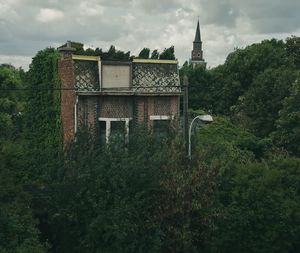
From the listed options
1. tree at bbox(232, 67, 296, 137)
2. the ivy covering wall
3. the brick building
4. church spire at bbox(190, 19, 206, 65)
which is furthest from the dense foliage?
church spire at bbox(190, 19, 206, 65)

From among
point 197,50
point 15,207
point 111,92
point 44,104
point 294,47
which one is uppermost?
point 197,50

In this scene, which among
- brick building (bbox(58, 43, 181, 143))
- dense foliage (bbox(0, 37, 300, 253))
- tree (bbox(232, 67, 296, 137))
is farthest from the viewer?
tree (bbox(232, 67, 296, 137))

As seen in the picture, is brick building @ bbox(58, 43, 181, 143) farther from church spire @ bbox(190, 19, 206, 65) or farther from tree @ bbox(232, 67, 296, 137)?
church spire @ bbox(190, 19, 206, 65)

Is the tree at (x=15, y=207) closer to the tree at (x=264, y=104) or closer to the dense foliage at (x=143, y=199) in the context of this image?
the dense foliage at (x=143, y=199)

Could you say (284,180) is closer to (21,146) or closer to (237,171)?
(237,171)

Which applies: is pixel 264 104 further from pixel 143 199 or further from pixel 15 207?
pixel 15 207

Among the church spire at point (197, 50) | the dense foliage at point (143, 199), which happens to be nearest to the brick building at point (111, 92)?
the dense foliage at point (143, 199)

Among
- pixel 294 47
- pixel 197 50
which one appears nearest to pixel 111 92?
pixel 294 47

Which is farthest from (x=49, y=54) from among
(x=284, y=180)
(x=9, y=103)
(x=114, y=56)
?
(x=9, y=103)
